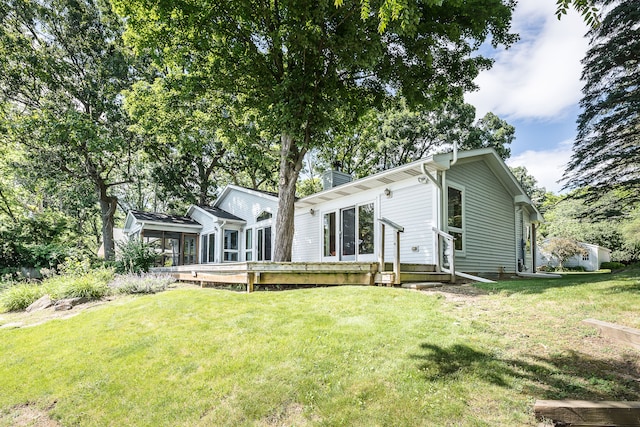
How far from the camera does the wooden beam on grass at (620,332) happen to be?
3.12 meters

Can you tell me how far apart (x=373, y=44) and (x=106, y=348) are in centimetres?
779

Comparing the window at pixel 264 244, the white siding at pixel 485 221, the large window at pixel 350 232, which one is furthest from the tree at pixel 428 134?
the white siding at pixel 485 221

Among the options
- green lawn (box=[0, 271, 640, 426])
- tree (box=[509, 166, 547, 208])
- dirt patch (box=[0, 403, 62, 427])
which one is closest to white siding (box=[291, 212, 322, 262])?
green lawn (box=[0, 271, 640, 426])

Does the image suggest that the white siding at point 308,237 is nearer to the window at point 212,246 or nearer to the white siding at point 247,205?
the white siding at point 247,205

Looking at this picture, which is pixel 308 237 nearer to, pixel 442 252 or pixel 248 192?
pixel 248 192

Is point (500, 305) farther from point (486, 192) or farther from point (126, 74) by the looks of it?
point (126, 74)

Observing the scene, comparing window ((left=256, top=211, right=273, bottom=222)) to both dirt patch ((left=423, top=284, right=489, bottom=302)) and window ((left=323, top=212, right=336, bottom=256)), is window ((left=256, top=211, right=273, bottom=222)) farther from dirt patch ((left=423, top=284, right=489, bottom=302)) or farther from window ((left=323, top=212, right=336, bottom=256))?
dirt patch ((left=423, top=284, right=489, bottom=302))

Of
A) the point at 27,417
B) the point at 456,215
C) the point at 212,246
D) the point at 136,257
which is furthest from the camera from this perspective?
the point at 212,246

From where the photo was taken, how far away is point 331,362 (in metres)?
3.21

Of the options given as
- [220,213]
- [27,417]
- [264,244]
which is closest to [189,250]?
[220,213]

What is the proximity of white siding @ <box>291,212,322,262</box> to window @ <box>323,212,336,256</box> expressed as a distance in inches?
13.2

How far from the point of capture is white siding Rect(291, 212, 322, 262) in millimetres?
12969

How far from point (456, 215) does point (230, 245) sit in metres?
11.3

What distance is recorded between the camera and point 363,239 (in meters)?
10.8
